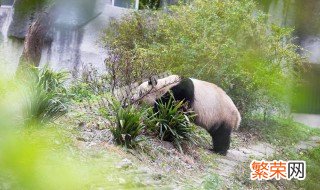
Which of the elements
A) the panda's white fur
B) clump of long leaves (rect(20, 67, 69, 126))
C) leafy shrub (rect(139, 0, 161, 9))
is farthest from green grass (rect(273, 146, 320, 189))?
leafy shrub (rect(139, 0, 161, 9))

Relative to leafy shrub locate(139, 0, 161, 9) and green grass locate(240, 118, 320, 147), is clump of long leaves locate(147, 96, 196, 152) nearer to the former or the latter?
green grass locate(240, 118, 320, 147)

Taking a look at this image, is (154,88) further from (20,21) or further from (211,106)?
(20,21)

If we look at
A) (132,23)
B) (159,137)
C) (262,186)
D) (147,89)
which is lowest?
(262,186)

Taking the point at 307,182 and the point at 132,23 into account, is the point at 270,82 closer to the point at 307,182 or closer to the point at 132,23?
the point at 307,182

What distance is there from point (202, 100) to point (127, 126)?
1.20 metres

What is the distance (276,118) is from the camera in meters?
6.12

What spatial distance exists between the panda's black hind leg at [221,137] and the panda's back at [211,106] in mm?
70

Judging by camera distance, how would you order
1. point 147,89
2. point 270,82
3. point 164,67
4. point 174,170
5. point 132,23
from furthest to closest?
point 132,23 → point 164,67 → point 270,82 → point 147,89 → point 174,170

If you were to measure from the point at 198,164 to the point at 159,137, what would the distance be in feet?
1.44

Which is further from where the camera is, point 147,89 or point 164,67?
point 164,67

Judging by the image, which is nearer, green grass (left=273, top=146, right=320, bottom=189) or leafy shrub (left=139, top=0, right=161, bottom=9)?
Result: green grass (left=273, top=146, right=320, bottom=189)

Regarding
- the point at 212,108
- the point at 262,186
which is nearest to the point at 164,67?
the point at 212,108

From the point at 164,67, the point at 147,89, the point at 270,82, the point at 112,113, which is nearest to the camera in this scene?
the point at 112,113

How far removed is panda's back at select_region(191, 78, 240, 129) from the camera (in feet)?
15.0
